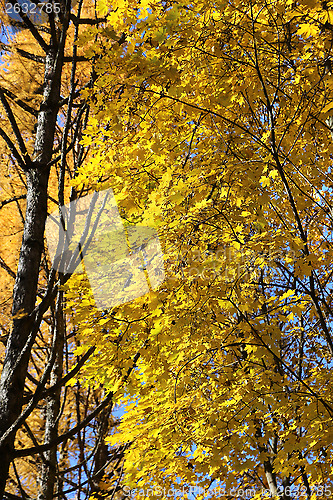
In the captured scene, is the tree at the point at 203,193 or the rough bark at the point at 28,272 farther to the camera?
the tree at the point at 203,193

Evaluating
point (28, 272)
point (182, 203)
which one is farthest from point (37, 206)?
point (182, 203)

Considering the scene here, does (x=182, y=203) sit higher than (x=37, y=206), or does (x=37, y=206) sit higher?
(x=37, y=206)

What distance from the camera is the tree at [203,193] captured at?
8.39 feet

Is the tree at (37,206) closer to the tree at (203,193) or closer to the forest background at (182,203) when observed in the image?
the forest background at (182,203)

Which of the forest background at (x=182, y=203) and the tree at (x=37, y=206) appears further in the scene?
the forest background at (x=182, y=203)

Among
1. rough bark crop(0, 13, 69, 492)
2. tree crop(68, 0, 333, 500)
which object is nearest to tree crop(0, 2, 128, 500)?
rough bark crop(0, 13, 69, 492)

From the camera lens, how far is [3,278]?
659 centimetres

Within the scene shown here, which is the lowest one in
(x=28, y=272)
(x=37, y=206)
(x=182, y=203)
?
(x=28, y=272)

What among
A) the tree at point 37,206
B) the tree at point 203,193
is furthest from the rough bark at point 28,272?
the tree at point 203,193

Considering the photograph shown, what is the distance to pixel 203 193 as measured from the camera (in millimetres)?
2824

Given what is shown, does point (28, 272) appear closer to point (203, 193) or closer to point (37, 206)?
point (37, 206)

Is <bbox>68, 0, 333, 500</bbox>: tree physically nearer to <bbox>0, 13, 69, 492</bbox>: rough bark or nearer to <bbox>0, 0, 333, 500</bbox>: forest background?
<bbox>0, 0, 333, 500</bbox>: forest background

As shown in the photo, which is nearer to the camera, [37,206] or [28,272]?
[28,272]

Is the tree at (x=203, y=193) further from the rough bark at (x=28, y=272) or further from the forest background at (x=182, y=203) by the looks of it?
the rough bark at (x=28, y=272)
